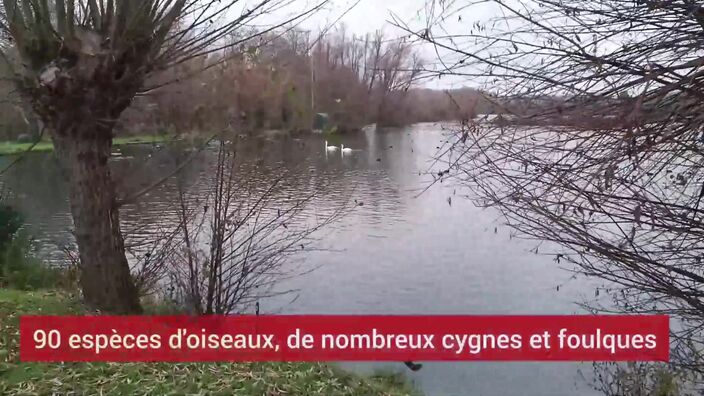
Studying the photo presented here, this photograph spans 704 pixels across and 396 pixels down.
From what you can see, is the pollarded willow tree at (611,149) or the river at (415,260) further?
the river at (415,260)

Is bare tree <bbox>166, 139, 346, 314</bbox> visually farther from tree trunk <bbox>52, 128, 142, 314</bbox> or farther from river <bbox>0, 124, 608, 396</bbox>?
tree trunk <bbox>52, 128, 142, 314</bbox>

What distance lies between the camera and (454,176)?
13.1 feet

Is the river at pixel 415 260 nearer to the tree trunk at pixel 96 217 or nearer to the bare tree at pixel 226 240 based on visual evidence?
the bare tree at pixel 226 240

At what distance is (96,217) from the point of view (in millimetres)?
4609

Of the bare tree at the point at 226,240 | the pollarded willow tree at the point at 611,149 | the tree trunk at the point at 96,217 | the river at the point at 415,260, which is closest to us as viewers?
the pollarded willow tree at the point at 611,149

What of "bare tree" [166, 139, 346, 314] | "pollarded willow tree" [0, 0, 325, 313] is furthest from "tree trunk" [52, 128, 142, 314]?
"bare tree" [166, 139, 346, 314]

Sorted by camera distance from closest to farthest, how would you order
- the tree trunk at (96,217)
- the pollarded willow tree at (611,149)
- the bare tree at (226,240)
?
the pollarded willow tree at (611,149) < the tree trunk at (96,217) < the bare tree at (226,240)

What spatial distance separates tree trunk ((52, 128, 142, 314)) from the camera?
4.51 metres

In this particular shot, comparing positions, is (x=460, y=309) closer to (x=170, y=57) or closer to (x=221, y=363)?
(x=221, y=363)

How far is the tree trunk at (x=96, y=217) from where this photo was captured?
451 cm

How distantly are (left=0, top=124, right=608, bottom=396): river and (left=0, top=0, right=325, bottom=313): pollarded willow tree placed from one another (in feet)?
3.47

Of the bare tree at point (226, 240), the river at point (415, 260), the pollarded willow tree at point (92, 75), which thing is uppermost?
the pollarded willow tree at point (92, 75)
